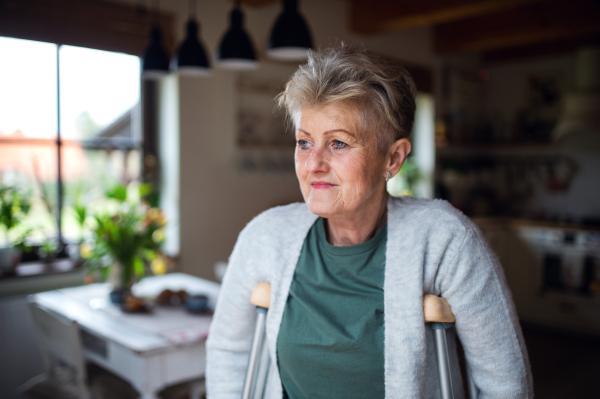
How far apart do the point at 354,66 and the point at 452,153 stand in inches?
193

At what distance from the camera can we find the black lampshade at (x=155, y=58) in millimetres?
2512

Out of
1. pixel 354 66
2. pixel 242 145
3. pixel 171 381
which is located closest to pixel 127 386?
pixel 171 381

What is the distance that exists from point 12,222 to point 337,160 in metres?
2.38

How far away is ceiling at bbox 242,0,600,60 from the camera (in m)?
3.88

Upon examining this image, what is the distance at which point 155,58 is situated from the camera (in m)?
2.51

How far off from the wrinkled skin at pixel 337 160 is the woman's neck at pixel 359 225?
0.04 m

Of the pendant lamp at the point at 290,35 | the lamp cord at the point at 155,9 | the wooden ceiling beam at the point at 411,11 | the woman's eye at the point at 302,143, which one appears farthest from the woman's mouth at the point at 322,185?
the wooden ceiling beam at the point at 411,11

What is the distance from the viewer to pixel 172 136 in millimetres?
3311

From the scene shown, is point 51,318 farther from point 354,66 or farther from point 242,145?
point 242,145

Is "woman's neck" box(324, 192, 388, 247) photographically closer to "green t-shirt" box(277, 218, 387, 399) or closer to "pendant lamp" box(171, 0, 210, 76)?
"green t-shirt" box(277, 218, 387, 399)

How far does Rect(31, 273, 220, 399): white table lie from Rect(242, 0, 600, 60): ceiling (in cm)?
238

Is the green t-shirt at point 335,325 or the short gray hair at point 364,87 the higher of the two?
the short gray hair at point 364,87

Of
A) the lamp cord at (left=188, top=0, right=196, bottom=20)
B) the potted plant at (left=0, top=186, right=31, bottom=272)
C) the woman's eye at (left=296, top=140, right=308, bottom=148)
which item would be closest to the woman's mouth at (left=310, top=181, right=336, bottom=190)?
the woman's eye at (left=296, top=140, right=308, bottom=148)

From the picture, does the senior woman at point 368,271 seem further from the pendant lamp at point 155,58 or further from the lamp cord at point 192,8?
the lamp cord at point 192,8
